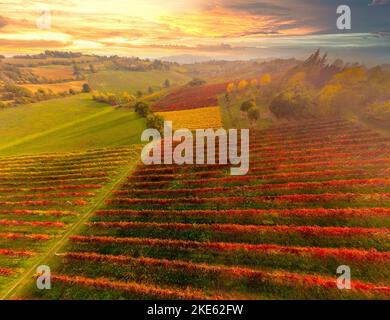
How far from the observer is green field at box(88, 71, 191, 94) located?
150500 millimetres

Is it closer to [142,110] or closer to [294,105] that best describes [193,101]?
[142,110]

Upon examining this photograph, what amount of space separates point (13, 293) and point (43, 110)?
98040mm

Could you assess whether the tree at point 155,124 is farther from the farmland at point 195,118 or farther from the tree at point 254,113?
the tree at point 254,113

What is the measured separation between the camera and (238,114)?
6625cm

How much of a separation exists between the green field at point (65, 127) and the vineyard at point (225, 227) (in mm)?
18911

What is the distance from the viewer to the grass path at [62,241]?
23.9 m

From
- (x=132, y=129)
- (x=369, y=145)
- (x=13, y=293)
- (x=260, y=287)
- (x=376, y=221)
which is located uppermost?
(x=132, y=129)

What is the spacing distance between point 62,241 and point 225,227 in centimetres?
1742

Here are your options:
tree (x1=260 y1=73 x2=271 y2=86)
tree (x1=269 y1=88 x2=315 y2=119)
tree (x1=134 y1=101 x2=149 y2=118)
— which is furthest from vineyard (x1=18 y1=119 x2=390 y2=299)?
tree (x1=260 y1=73 x2=271 y2=86)

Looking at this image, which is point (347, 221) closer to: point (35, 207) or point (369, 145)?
point (369, 145)

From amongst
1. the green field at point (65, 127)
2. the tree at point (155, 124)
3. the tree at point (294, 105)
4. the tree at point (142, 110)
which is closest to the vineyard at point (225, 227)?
the tree at point (294, 105)

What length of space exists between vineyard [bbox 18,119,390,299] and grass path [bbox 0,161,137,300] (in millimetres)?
893

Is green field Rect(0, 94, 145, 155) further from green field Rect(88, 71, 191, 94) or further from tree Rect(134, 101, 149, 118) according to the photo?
green field Rect(88, 71, 191, 94)
